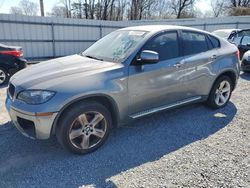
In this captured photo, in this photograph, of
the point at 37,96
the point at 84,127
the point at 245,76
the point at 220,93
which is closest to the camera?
the point at 37,96

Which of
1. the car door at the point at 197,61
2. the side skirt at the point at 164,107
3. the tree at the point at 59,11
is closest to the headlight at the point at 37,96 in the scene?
the side skirt at the point at 164,107

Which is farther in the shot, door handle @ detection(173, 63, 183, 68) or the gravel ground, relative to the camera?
door handle @ detection(173, 63, 183, 68)

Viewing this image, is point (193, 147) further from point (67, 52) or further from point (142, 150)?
point (67, 52)

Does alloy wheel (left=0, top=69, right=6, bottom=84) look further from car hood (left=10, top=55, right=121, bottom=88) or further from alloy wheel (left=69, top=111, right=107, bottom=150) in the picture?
alloy wheel (left=69, top=111, right=107, bottom=150)

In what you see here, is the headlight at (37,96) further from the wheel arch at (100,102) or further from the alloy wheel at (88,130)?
the alloy wheel at (88,130)

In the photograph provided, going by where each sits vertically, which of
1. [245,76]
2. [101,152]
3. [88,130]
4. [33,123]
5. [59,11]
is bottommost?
[101,152]

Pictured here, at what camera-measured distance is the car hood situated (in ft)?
Result: 10.3

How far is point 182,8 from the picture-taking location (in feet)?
150

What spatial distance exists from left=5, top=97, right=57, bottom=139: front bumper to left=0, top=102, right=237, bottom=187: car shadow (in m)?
0.38

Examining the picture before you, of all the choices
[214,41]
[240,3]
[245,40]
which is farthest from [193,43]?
[240,3]

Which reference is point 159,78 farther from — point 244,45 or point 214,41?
point 244,45

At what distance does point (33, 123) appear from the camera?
2988 millimetres

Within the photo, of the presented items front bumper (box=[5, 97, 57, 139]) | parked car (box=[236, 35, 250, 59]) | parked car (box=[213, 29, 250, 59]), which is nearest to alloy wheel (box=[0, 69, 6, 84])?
front bumper (box=[5, 97, 57, 139])

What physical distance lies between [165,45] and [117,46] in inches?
31.3
